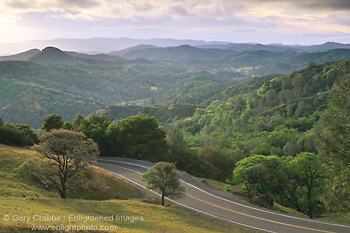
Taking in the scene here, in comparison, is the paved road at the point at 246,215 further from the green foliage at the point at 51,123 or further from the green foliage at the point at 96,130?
the green foliage at the point at 51,123

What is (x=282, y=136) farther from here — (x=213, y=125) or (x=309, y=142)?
(x=213, y=125)

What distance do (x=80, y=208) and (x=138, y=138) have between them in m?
36.3

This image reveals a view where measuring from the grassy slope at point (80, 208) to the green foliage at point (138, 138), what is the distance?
940 inches

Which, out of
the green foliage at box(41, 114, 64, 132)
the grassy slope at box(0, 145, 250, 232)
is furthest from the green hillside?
the grassy slope at box(0, 145, 250, 232)

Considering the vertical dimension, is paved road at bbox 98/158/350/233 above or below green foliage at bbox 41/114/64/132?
below

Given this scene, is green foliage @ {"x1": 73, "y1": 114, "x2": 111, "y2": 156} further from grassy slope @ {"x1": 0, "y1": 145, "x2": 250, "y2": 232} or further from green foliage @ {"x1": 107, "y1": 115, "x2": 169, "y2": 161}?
grassy slope @ {"x1": 0, "y1": 145, "x2": 250, "y2": 232}

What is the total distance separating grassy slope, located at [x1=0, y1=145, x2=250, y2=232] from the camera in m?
17.3

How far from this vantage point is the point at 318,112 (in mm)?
128000

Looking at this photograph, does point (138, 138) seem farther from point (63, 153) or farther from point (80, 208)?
point (80, 208)

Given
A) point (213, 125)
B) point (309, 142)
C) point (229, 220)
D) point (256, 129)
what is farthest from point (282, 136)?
point (229, 220)

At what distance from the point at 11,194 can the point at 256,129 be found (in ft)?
396

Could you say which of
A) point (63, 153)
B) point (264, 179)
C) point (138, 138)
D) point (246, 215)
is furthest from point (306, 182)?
point (63, 153)

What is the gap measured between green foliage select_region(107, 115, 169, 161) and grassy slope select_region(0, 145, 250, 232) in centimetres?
2389

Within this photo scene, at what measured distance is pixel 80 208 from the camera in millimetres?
21391
